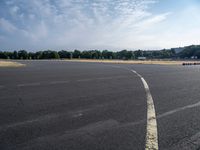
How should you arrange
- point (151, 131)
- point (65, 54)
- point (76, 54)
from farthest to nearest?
point (76, 54) → point (65, 54) → point (151, 131)

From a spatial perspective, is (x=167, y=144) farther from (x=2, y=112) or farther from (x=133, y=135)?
(x=2, y=112)

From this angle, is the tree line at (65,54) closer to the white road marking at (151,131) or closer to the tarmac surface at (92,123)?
the tarmac surface at (92,123)

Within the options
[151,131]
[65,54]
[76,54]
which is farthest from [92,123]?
[76,54]

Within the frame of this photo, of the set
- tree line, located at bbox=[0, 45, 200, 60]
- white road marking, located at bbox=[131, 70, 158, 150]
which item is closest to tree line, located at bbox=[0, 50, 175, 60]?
tree line, located at bbox=[0, 45, 200, 60]

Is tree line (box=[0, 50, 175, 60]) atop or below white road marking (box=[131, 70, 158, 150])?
atop

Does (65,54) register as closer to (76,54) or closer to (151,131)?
(76,54)

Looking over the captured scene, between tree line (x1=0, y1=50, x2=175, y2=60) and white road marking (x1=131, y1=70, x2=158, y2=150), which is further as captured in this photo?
tree line (x1=0, y1=50, x2=175, y2=60)

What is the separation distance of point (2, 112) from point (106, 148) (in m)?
3.03

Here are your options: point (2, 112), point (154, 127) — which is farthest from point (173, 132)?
point (2, 112)

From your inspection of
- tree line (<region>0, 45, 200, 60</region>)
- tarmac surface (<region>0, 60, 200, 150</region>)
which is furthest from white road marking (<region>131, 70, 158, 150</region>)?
tree line (<region>0, 45, 200, 60</region>)

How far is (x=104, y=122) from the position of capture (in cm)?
424

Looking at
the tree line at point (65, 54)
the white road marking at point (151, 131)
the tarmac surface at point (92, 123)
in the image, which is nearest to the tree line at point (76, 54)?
the tree line at point (65, 54)

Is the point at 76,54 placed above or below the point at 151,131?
above

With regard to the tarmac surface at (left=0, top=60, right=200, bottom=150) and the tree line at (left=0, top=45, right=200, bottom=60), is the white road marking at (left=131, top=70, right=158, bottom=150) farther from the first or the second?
the tree line at (left=0, top=45, right=200, bottom=60)
